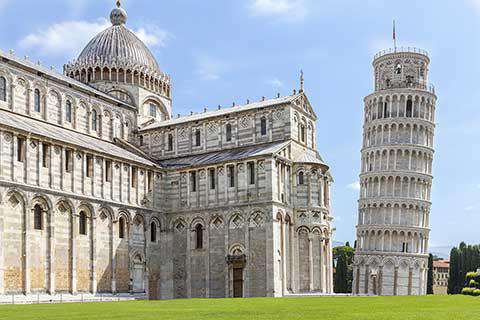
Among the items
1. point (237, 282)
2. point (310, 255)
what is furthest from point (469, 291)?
point (237, 282)

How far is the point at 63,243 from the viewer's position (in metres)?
47.7

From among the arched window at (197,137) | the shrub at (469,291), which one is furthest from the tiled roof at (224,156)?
the shrub at (469,291)

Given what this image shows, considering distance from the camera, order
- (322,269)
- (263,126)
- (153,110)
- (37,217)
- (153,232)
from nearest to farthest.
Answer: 1. (37,217)
2. (322,269)
3. (153,232)
4. (263,126)
5. (153,110)

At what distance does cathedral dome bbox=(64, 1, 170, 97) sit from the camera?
6744 centimetres

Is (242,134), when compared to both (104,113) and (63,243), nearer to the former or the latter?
(104,113)

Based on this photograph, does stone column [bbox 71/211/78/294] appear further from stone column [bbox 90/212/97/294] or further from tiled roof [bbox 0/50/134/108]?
tiled roof [bbox 0/50/134/108]

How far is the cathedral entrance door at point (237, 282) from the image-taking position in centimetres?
5368

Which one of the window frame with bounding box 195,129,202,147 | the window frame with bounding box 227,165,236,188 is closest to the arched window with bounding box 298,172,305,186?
the window frame with bounding box 227,165,236,188

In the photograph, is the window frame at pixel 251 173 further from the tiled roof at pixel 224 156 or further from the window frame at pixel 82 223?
the window frame at pixel 82 223

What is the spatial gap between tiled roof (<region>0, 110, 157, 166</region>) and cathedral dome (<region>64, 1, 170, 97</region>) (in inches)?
372

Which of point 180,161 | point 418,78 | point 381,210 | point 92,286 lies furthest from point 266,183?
point 418,78

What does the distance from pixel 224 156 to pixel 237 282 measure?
1060 centimetres

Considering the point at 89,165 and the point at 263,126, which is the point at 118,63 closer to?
the point at 263,126

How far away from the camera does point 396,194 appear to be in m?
96.4
